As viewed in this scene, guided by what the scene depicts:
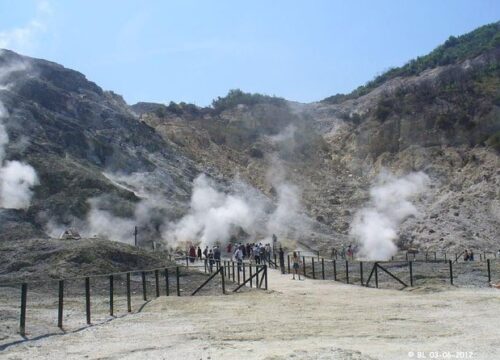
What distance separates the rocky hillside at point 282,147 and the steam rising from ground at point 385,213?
1190 millimetres

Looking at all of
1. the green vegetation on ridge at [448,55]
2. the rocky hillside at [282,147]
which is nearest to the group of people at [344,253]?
the rocky hillside at [282,147]

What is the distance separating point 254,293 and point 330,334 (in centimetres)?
799

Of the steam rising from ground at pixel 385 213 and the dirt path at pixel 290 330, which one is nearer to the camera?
the dirt path at pixel 290 330

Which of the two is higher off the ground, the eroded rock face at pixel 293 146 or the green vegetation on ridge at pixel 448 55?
the green vegetation on ridge at pixel 448 55

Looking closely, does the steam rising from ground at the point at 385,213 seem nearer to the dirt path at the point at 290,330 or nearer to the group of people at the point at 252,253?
the group of people at the point at 252,253

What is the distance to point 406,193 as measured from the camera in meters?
56.8

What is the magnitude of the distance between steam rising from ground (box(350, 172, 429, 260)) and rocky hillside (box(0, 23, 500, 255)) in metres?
1.19

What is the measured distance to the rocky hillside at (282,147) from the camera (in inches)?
1674

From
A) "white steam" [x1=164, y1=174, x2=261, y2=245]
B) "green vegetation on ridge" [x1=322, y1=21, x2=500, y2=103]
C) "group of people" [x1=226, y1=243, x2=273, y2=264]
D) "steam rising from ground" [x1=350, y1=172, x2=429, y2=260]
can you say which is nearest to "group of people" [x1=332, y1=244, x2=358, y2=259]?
"steam rising from ground" [x1=350, y1=172, x2=429, y2=260]

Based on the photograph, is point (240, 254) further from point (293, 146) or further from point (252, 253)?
point (293, 146)

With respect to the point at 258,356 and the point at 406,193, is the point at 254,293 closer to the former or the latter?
the point at 258,356

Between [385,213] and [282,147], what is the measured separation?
66.0 ft

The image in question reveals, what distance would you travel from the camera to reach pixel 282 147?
70.8 metres

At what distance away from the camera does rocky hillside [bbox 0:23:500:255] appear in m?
42.5
